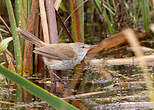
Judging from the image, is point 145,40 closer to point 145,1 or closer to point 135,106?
point 145,1

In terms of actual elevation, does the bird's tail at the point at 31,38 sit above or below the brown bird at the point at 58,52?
above

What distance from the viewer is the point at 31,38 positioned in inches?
168

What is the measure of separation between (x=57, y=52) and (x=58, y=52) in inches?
0.7

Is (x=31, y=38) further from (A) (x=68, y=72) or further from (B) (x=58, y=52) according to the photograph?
(A) (x=68, y=72)

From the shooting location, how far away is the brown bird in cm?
430

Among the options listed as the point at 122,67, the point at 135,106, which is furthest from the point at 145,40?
the point at 135,106

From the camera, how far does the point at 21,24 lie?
4.41 m

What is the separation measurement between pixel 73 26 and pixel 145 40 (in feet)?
8.20

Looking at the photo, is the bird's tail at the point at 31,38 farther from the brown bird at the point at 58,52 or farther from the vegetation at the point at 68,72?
the vegetation at the point at 68,72

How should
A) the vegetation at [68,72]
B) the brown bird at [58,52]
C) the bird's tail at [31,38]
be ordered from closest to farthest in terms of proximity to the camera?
the vegetation at [68,72] → the bird's tail at [31,38] → the brown bird at [58,52]

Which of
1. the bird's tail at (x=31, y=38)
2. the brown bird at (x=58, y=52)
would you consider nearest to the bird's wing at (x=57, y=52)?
the brown bird at (x=58, y=52)

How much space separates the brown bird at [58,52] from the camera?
14.1 feet

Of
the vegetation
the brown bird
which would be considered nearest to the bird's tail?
the brown bird

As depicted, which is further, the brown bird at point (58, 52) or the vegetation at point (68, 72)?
the brown bird at point (58, 52)
